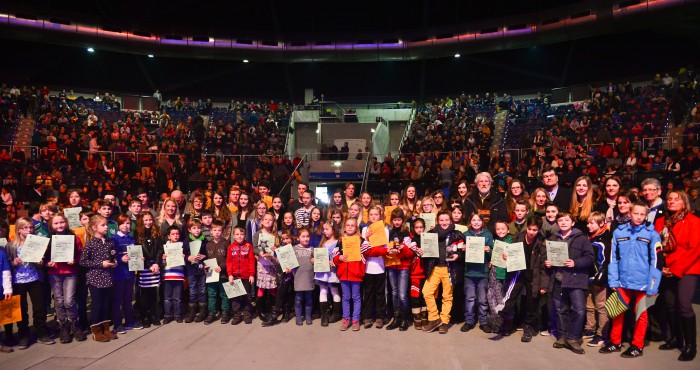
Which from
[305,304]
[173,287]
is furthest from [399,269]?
[173,287]

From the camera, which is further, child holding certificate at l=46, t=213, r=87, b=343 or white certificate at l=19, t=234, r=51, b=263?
child holding certificate at l=46, t=213, r=87, b=343

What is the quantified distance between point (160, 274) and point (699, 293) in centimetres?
854

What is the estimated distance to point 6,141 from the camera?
2064cm

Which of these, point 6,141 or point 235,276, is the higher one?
point 6,141

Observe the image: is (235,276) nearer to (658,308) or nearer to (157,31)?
(658,308)

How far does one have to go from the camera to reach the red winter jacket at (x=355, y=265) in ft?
22.5

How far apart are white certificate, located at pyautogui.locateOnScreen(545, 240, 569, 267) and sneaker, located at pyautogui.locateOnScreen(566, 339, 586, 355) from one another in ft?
2.87

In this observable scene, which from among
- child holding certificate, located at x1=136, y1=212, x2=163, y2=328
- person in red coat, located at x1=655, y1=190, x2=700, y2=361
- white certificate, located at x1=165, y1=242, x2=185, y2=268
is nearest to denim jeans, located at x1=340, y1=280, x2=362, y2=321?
white certificate, located at x1=165, y1=242, x2=185, y2=268

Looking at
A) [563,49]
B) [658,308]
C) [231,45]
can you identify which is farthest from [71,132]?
[563,49]

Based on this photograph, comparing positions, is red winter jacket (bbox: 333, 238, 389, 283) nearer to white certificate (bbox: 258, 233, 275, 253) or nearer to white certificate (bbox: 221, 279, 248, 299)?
white certificate (bbox: 258, 233, 275, 253)

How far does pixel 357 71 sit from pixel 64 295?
86.1 ft

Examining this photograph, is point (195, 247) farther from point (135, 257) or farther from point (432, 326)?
point (432, 326)

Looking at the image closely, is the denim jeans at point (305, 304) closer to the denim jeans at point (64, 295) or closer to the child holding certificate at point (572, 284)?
the denim jeans at point (64, 295)

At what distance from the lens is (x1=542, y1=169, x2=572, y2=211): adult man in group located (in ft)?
22.9
